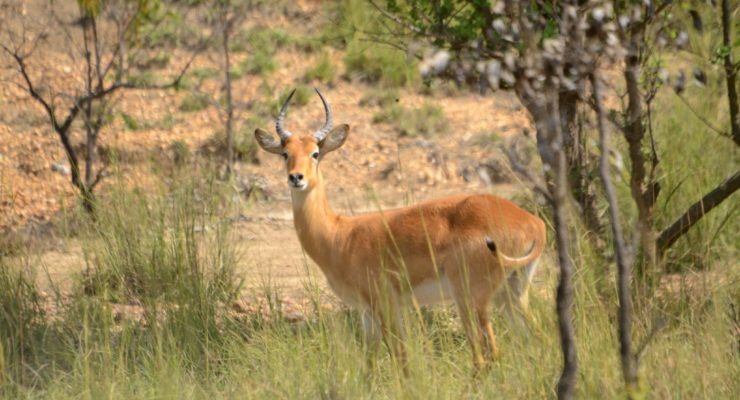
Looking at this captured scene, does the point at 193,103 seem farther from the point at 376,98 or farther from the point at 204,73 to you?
the point at 376,98

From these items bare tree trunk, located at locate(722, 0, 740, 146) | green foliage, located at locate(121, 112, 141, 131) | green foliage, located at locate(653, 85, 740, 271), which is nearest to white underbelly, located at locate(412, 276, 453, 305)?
green foliage, located at locate(653, 85, 740, 271)

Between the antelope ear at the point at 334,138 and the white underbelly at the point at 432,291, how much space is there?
100cm

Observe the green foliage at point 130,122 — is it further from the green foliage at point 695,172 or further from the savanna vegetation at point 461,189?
the green foliage at point 695,172

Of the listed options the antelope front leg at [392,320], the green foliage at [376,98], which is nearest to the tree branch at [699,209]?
the antelope front leg at [392,320]

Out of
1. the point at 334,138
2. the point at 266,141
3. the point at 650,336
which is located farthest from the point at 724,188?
the point at 266,141

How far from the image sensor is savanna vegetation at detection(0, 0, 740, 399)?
4.70 meters

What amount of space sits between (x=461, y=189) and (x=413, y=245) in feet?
14.1

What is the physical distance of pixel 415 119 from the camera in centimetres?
1173

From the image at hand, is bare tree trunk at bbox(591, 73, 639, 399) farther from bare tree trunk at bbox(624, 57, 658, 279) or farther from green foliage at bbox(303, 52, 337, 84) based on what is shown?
green foliage at bbox(303, 52, 337, 84)

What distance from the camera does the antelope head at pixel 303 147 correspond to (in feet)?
20.4

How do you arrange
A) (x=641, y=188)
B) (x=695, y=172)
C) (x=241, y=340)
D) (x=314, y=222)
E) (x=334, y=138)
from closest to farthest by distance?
(x=241, y=340) → (x=641, y=188) → (x=314, y=222) → (x=334, y=138) → (x=695, y=172)

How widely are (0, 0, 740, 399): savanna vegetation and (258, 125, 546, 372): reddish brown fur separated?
→ 19 centimetres

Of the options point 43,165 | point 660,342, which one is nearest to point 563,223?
point 660,342

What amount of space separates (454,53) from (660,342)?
7.80 feet
